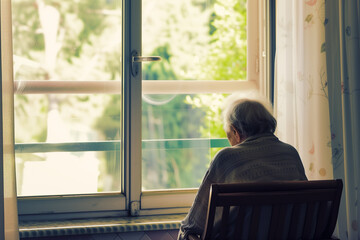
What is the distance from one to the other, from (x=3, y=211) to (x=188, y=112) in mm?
1092

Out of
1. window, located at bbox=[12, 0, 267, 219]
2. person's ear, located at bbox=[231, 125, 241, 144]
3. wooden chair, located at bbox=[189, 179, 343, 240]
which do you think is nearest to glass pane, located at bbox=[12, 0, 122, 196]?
window, located at bbox=[12, 0, 267, 219]

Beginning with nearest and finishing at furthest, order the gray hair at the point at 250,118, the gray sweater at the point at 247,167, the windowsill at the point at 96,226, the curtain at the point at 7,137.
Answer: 1. the gray sweater at the point at 247,167
2. the gray hair at the point at 250,118
3. the curtain at the point at 7,137
4. the windowsill at the point at 96,226

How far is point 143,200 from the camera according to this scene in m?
2.50

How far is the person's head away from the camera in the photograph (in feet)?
6.13

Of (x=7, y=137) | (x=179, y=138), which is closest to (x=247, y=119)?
(x=179, y=138)

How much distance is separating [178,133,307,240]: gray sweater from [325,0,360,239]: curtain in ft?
1.90

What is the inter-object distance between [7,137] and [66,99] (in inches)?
19.5

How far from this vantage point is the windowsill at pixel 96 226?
7.20 feet

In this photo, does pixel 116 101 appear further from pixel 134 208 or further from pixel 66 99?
pixel 134 208

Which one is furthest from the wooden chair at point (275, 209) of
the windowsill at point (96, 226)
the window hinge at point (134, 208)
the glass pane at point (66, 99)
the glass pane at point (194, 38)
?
the glass pane at point (194, 38)

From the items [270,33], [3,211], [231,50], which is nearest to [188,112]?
[231,50]

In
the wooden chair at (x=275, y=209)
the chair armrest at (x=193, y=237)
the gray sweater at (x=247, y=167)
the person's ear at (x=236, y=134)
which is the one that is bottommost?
the chair armrest at (x=193, y=237)

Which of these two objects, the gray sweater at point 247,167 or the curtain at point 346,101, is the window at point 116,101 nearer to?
the curtain at point 346,101

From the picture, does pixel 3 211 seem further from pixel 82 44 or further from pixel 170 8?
pixel 170 8
